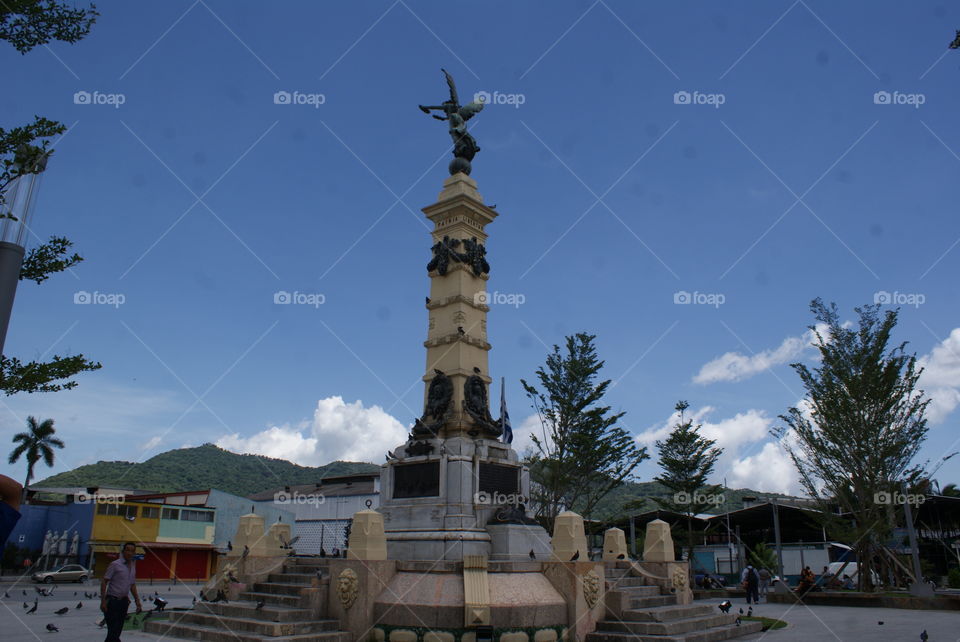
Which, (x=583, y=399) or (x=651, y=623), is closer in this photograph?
(x=651, y=623)

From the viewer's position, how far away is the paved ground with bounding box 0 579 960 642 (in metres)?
11.5

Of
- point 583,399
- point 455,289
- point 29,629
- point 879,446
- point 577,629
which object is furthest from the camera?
point 583,399

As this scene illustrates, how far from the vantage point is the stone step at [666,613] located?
1184cm

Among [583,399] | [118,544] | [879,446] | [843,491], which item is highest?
[583,399]

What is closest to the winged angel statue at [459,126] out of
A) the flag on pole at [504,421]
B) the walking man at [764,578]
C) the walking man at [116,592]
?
the flag on pole at [504,421]

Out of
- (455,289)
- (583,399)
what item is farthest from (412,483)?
(583,399)

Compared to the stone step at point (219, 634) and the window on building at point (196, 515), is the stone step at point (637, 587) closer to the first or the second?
the stone step at point (219, 634)

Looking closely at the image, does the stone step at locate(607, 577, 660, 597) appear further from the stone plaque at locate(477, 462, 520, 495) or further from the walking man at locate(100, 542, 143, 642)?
the walking man at locate(100, 542, 143, 642)

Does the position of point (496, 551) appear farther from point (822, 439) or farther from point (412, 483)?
point (822, 439)

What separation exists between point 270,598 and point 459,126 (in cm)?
1251

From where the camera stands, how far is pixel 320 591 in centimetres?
1128

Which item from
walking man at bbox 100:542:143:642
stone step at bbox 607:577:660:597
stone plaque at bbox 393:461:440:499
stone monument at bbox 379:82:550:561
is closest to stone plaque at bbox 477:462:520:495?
stone monument at bbox 379:82:550:561

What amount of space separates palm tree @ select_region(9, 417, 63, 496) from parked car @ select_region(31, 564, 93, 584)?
28.7 meters

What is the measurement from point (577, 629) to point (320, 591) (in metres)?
4.43
